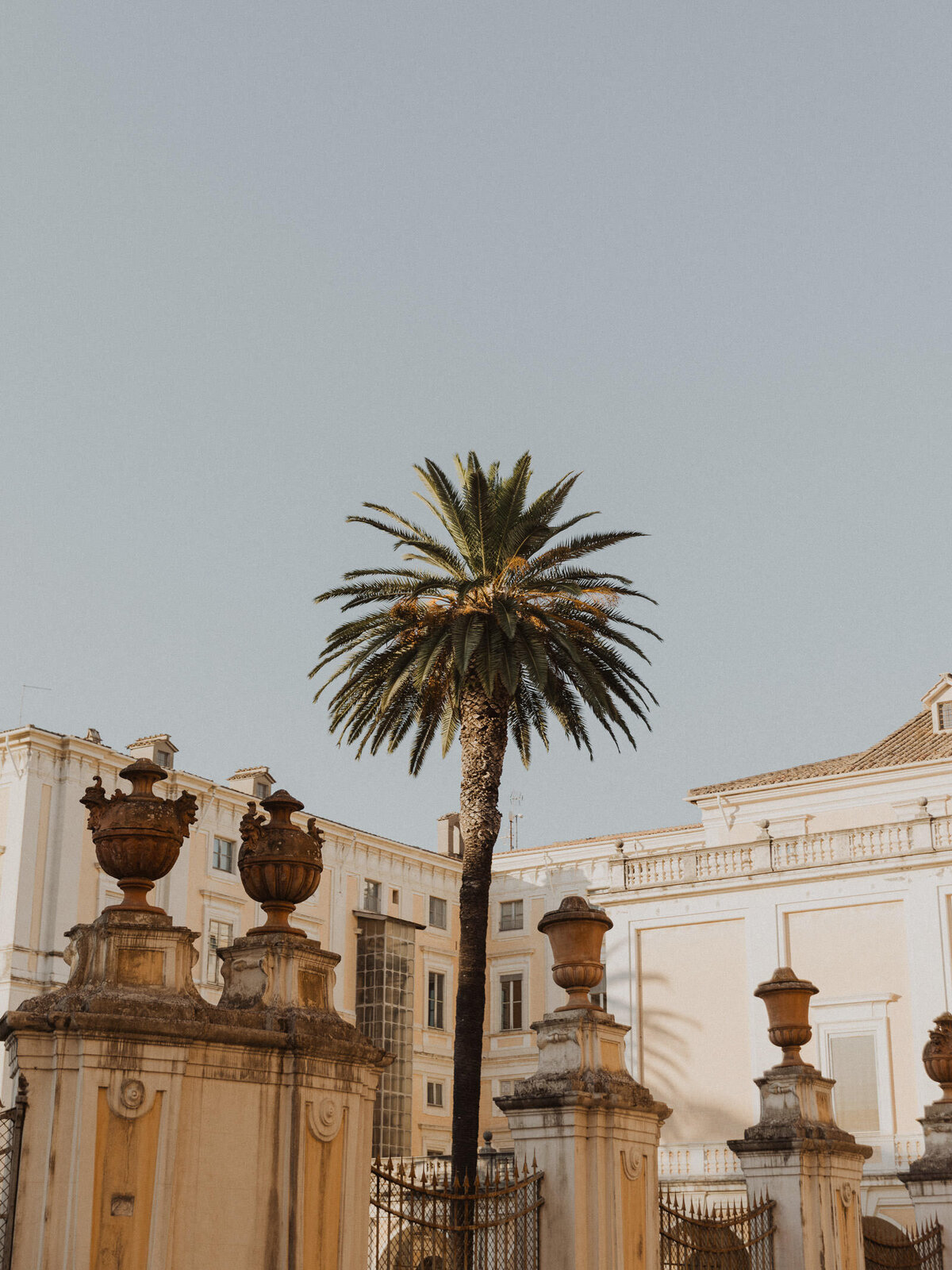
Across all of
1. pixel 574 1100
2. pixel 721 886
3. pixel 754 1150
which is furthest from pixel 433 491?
pixel 574 1100

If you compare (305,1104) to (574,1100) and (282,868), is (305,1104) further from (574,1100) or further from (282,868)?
(574,1100)

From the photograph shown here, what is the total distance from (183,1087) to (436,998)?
155 feet

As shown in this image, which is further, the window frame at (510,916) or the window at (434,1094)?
the window frame at (510,916)

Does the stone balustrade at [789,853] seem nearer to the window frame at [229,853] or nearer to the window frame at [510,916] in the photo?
the window frame at [229,853]

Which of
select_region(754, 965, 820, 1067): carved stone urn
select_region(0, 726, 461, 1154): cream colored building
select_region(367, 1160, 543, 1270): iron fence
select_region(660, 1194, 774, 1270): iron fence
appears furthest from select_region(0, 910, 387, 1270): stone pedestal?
select_region(0, 726, 461, 1154): cream colored building

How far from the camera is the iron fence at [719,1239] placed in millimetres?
12203

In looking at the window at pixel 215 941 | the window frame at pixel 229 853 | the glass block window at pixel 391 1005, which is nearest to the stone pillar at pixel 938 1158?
the window at pixel 215 941

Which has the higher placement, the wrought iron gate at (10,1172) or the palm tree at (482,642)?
the palm tree at (482,642)

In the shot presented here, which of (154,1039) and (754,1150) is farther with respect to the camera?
(754,1150)

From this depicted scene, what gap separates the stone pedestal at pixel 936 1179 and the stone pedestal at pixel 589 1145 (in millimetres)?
6339

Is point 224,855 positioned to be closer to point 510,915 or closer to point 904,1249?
point 510,915

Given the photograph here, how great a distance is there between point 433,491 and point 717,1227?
17.6 metres

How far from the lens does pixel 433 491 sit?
92.5ft

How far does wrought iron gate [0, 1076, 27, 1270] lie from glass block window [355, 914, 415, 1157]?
1669 inches
